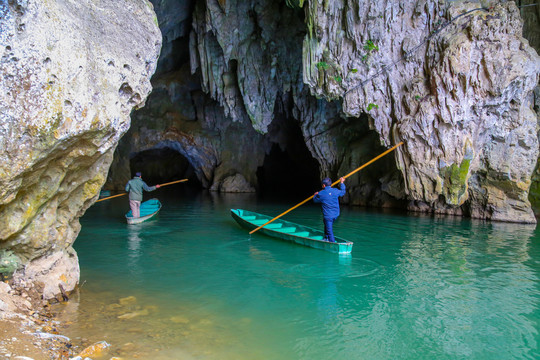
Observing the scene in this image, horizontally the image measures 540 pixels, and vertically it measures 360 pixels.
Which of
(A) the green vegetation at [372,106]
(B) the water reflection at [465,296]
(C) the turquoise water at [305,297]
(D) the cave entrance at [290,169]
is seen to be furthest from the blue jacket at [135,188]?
(D) the cave entrance at [290,169]

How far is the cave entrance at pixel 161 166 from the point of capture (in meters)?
33.3

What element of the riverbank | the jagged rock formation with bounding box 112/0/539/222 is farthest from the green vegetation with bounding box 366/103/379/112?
the riverbank

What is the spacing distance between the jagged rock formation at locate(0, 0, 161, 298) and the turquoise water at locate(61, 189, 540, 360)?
1.16 meters

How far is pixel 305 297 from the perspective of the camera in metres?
6.80

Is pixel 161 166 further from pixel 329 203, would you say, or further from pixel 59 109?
pixel 59 109

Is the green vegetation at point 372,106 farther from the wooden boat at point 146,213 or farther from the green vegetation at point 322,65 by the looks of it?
the wooden boat at point 146,213

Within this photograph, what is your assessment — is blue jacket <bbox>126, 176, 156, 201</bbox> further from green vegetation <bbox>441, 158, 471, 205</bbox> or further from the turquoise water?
green vegetation <bbox>441, 158, 471, 205</bbox>

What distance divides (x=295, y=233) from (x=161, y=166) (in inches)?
1017

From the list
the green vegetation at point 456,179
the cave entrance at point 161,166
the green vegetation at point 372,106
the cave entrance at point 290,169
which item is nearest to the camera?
the green vegetation at point 456,179

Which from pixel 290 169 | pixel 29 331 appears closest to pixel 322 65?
pixel 29 331

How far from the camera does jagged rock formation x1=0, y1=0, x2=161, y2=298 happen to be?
171 inches

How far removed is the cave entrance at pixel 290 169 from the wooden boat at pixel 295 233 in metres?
16.3

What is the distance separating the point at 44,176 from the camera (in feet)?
16.7

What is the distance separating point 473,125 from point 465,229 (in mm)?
3681
